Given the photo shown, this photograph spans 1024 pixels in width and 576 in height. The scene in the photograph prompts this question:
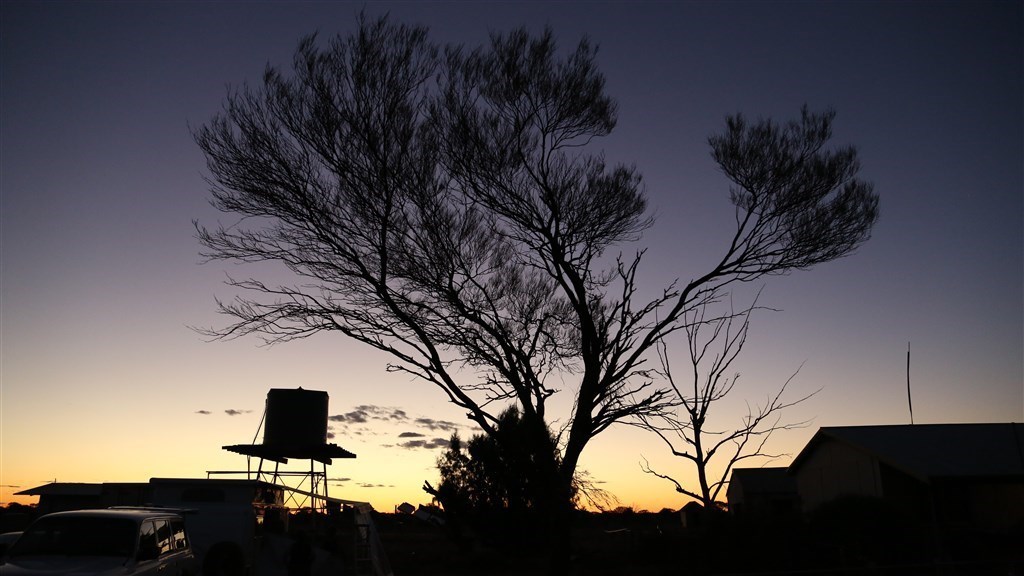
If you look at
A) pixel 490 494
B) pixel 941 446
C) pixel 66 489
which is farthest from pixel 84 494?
pixel 941 446

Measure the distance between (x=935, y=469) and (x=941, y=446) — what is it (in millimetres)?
3204

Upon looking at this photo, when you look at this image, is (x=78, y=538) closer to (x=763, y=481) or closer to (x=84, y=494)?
(x=84, y=494)

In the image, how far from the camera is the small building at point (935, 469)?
24.8 metres

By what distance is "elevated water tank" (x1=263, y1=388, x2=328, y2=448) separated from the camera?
20.8 meters

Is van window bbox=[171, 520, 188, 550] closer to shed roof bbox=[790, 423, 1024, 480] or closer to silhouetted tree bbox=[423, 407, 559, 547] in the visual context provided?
silhouetted tree bbox=[423, 407, 559, 547]

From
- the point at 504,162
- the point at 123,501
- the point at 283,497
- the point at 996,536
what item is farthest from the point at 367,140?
the point at 996,536

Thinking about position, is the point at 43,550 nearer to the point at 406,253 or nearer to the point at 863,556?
the point at 406,253

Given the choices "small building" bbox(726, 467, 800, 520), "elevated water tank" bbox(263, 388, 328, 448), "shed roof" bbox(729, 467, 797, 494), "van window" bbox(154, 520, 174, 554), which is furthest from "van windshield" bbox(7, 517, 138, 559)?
"shed roof" bbox(729, 467, 797, 494)

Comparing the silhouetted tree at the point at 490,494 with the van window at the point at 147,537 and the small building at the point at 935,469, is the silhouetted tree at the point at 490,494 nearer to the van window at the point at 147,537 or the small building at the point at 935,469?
the small building at the point at 935,469

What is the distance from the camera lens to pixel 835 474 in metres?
29.9

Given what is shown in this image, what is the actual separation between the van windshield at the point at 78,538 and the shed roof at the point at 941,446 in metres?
23.7

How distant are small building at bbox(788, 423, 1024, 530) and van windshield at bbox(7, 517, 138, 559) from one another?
21.7 metres

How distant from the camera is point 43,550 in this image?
8484mm

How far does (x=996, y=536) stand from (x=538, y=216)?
16709 mm
